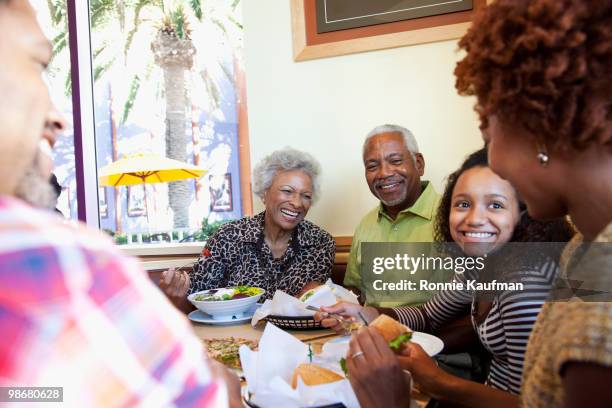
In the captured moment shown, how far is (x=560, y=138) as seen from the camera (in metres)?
0.68

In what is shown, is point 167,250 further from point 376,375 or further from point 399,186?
point 376,375

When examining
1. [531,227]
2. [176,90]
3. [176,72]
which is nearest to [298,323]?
[531,227]

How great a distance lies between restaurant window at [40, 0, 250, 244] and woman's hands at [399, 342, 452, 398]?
524 cm

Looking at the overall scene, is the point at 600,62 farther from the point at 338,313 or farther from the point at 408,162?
the point at 408,162

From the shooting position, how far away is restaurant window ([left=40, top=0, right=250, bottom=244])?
21.5ft

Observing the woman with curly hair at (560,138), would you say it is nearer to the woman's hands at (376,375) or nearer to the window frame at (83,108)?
the woman's hands at (376,375)

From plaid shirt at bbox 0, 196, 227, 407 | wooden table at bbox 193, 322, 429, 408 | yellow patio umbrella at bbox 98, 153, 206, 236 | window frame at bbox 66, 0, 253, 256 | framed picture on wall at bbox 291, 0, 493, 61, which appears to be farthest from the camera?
yellow patio umbrella at bbox 98, 153, 206, 236

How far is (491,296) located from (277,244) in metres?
1.40

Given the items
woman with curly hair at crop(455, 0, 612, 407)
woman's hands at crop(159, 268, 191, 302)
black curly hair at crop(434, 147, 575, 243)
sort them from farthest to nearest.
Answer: woman's hands at crop(159, 268, 191, 302) → black curly hair at crop(434, 147, 575, 243) → woman with curly hair at crop(455, 0, 612, 407)

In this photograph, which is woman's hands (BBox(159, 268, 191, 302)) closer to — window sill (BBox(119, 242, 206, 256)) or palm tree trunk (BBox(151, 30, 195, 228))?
window sill (BBox(119, 242, 206, 256))

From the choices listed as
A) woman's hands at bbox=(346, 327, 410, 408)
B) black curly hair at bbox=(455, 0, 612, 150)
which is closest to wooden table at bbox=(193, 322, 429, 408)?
woman's hands at bbox=(346, 327, 410, 408)

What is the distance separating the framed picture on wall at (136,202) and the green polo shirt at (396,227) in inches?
195

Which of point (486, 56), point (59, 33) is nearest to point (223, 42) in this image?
point (59, 33)

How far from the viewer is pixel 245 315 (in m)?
1.86
